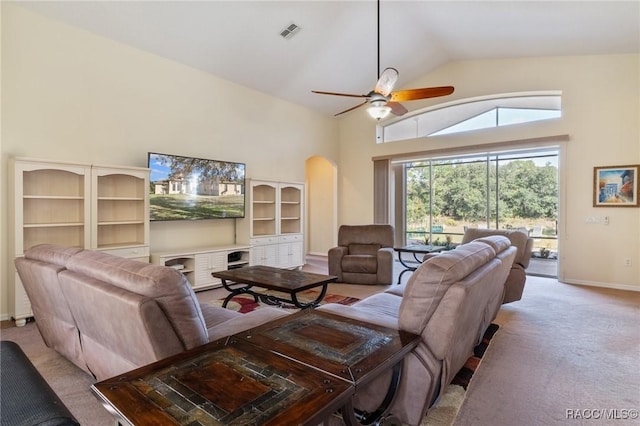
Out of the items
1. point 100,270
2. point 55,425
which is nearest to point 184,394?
point 55,425

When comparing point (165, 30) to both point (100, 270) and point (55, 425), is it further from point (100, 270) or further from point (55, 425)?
point (55, 425)

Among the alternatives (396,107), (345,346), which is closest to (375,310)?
(345,346)

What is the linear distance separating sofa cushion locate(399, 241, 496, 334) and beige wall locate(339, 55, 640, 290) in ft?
15.7

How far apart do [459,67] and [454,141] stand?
140 centimetres

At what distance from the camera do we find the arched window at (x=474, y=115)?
571cm

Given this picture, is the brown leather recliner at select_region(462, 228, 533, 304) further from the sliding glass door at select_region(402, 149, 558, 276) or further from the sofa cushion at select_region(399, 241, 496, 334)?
the sofa cushion at select_region(399, 241, 496, 334)

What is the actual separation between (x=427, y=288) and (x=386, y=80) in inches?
96.7

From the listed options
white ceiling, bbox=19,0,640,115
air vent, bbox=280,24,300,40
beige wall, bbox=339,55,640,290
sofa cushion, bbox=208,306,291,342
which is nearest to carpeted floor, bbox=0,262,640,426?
sofa cushion, bbox=208,306,291,342

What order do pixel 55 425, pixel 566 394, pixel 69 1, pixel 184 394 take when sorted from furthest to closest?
pixel 69 1 < pixel 566 394 < pixel 184 394 < pixel 55 425

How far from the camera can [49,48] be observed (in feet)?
Answer: 12.6

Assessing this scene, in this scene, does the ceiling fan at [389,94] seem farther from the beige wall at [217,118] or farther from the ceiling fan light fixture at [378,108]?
the beige wall at [217,118]

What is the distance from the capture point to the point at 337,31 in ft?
16.5

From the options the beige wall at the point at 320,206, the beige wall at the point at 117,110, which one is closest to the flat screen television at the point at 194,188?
the beige wall at the point at 117,110

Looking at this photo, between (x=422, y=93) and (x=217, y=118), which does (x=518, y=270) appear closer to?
(x=422, y=93)
